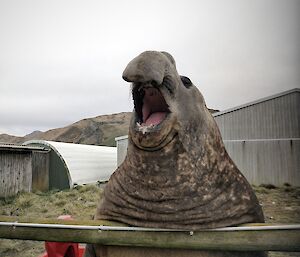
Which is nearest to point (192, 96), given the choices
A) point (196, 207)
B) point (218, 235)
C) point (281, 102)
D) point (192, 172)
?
point (192, 172)

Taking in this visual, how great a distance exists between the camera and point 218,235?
156 cm

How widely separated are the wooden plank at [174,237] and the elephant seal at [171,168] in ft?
0.18

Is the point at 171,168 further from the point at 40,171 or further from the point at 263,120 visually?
the point at 40,171

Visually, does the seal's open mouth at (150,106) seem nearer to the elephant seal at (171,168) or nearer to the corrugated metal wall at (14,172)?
the elephant seal at (171,168)

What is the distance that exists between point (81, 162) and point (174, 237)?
15445mm

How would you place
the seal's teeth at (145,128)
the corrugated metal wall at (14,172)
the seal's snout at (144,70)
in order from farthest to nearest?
1. the corrugated metal wall at (14,172)
2. the seal's teeth at (145,128)
3. the seal's snout at (144,70)

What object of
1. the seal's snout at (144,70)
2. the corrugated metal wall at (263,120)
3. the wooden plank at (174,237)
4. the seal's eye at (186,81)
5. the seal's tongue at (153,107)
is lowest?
the wooden plank at (174,237)

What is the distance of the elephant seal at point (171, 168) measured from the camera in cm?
159

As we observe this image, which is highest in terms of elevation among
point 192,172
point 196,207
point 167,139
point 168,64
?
point 168,64

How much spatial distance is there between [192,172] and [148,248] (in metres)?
0.49

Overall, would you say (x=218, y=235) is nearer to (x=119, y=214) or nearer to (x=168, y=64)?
(x=119, y=214)

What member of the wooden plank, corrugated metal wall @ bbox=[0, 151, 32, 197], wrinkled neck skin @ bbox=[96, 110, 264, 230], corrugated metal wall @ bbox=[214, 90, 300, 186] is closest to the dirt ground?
corrugated metal wall @ bbox=[0, 151, 32, 197]

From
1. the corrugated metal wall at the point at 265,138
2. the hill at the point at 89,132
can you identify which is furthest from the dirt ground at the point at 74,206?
the hill at the point at 89,132

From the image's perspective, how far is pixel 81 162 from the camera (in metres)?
16.6
